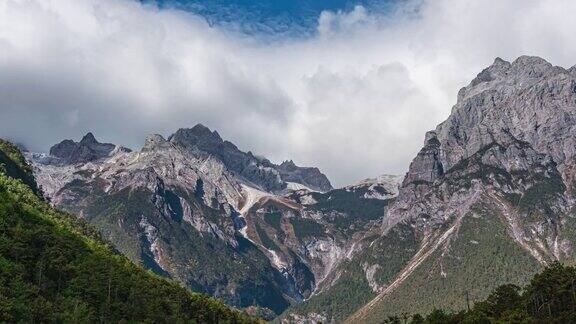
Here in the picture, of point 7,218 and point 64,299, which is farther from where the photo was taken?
point 7,218

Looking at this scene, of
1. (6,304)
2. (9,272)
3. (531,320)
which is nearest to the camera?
(6,304)

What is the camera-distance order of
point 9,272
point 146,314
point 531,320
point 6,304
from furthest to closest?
point 146,314
point 531,320
point 9,272
point 6,304

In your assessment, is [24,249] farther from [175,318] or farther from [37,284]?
[175,318]

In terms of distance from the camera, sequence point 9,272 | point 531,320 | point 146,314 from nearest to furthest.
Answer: point 9,272 < point 531,320 < point 146,314

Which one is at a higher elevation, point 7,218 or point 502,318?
point 7,218

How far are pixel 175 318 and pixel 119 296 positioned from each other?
732 inches

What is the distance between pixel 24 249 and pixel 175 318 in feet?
165

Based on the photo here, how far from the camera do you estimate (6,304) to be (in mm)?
138750

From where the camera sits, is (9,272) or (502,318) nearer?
(9,272)

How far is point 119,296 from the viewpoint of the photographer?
648ft

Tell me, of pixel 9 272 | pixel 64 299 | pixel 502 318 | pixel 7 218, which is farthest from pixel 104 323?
pixel 502 318

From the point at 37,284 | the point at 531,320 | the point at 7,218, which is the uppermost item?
the point at 7,218

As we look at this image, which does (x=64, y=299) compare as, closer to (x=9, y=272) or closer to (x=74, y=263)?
(x=9, y=272)

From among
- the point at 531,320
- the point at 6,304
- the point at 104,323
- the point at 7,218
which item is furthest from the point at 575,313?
the point at 7,218
